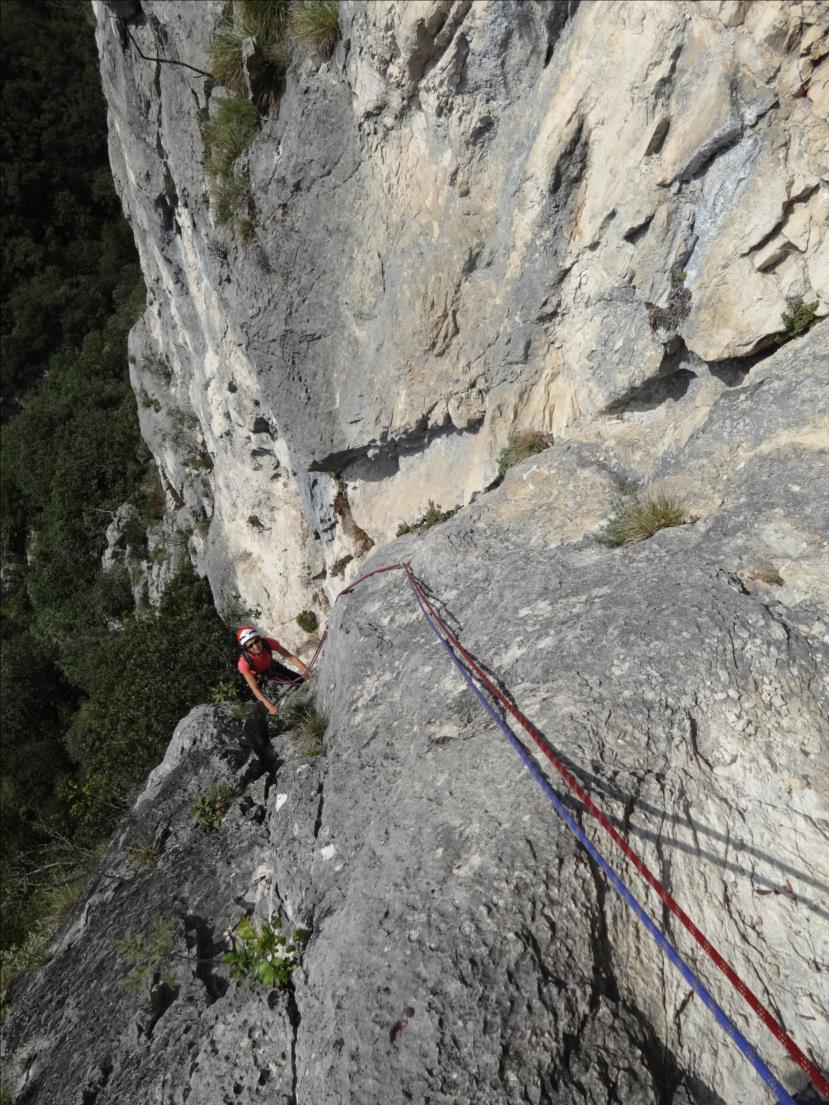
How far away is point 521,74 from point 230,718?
6299 millimetres

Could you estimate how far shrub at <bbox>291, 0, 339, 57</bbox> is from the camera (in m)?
6.65

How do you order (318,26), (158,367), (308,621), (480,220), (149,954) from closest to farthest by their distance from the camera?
(149,954) < (480,220) < (318,26) < (308,621) < (158,367)

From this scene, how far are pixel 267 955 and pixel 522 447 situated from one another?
4703 mm

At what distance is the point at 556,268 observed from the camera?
5738mm

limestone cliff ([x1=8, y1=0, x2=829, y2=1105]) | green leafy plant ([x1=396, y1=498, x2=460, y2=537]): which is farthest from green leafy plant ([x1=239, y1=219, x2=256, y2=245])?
green leafy plant ([x1=396, y1=498, x2=460, y2=537])

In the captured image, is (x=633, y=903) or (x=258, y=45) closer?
(x=633, y=903)

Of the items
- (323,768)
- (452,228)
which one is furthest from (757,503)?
(452,228)

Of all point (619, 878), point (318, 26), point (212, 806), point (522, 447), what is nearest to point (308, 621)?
point (212, 806)

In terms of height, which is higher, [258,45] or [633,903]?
[258,45]

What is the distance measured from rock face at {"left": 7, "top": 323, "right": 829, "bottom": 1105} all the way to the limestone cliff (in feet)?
0.06

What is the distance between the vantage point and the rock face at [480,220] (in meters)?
4.32

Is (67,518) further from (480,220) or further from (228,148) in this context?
(480,220)

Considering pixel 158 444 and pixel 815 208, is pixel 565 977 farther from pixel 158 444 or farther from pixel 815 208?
pixel 158 444

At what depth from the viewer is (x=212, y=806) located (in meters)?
5.25
